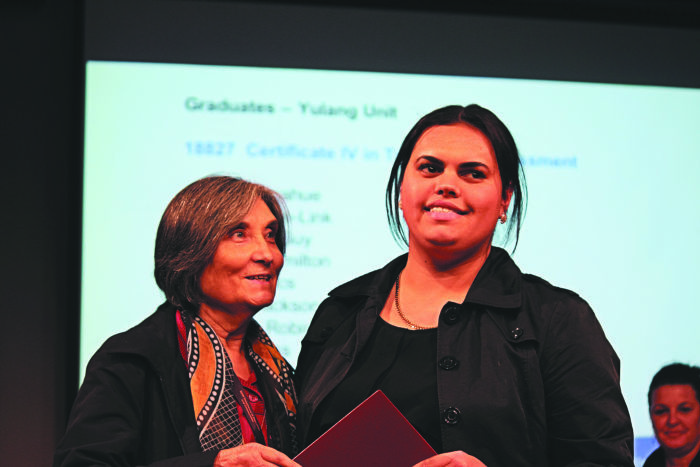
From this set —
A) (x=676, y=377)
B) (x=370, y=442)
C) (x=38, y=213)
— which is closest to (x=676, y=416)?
(x=676, y=377)

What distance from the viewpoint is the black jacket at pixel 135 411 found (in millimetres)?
1559

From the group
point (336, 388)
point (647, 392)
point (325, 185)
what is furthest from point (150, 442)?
point (647, 392)

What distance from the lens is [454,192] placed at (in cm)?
173

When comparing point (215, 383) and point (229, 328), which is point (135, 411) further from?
point (229, 328)

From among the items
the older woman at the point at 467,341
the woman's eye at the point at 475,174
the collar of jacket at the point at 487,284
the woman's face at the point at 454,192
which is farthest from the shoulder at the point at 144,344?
the woman's eye at the point at 475,174

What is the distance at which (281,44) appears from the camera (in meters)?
3.24

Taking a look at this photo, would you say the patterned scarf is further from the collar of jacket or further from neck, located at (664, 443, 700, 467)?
neck, located at (664, 443, 700, 467)

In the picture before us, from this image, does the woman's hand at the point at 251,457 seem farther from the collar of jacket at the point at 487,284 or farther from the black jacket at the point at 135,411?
the collar of jacket at the point at 487,284

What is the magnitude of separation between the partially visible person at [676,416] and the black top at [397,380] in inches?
69.3

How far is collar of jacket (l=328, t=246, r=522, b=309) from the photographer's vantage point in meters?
1.73

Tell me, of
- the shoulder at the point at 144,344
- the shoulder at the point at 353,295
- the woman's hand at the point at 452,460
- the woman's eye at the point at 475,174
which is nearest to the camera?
the woman's hand at the point at 452,460

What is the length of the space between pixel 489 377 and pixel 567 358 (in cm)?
16

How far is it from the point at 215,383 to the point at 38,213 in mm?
1787

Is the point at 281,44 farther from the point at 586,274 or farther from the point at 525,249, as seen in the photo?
the point at 586,274
